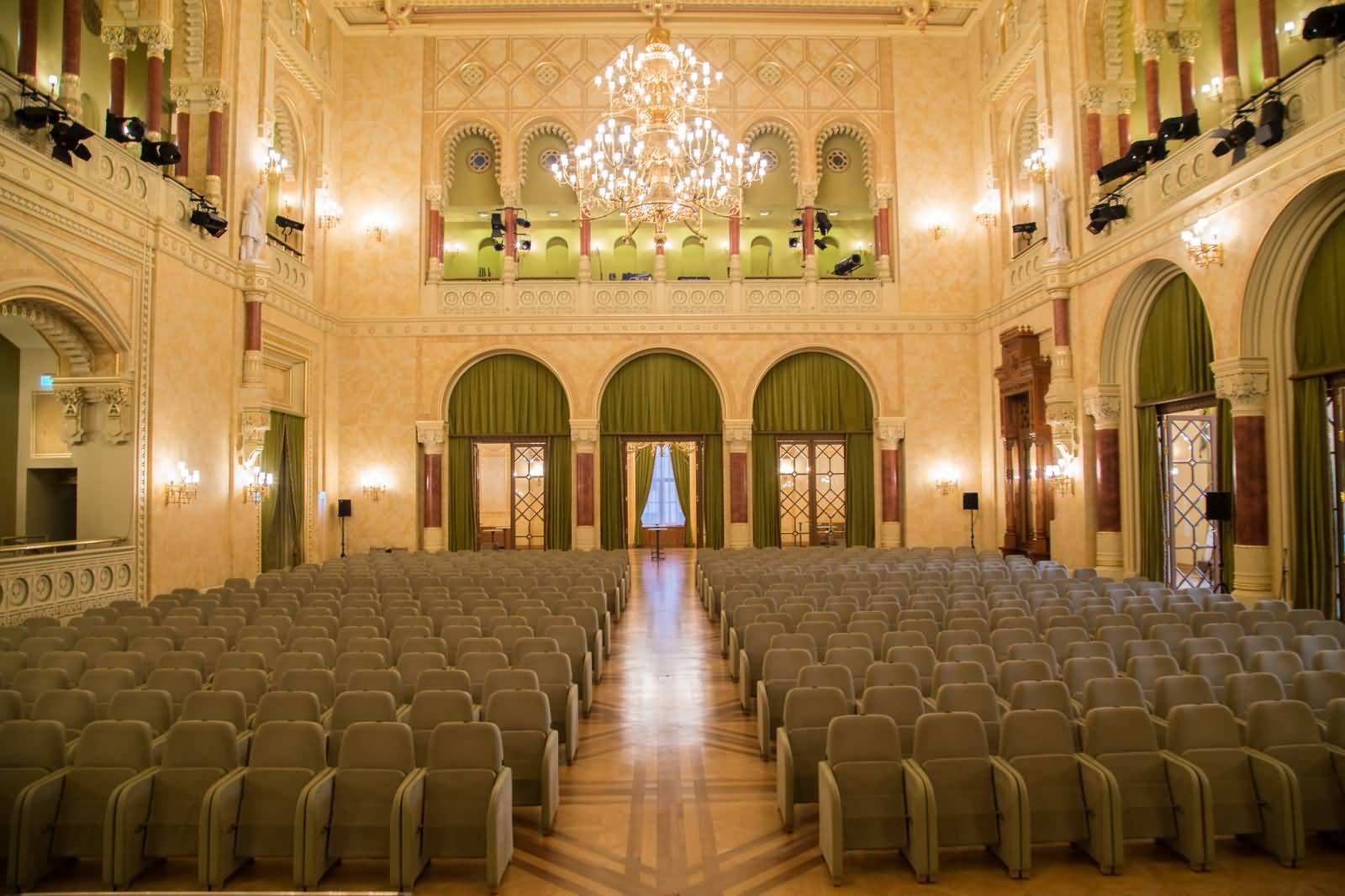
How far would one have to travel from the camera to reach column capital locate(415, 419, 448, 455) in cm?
1912

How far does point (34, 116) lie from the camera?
30.0ft

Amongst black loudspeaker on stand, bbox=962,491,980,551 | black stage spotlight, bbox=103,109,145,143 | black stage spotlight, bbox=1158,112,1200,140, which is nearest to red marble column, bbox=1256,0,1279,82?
black stage spotlight, bbox=1158,112,1200,140

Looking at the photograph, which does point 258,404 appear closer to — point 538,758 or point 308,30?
point 308,30

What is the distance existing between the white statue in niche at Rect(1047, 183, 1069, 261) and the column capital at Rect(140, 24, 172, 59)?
14.5 meters

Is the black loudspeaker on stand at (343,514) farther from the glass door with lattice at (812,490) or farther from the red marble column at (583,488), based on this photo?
the glass door with lattice at (812,490)

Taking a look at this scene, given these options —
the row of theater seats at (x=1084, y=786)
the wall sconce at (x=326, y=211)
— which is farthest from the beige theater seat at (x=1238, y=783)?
the wall sconce at (x=326, y=211)

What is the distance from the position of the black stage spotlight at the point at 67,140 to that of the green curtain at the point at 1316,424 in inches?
563

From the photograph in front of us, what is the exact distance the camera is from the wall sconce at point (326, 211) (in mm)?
17969

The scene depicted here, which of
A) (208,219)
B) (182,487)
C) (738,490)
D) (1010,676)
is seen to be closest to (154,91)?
(208,219)

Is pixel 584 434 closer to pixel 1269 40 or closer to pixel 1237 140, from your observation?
pixel 1237 140

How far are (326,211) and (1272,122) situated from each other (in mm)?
16477

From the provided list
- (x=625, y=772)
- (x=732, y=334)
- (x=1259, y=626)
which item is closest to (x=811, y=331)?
(x=732, y=334)

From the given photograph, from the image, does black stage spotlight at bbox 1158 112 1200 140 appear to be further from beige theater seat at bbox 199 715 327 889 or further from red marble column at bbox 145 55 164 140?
red marble column at bbox 145 55 164 140

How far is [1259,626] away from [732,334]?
44.8 feet
